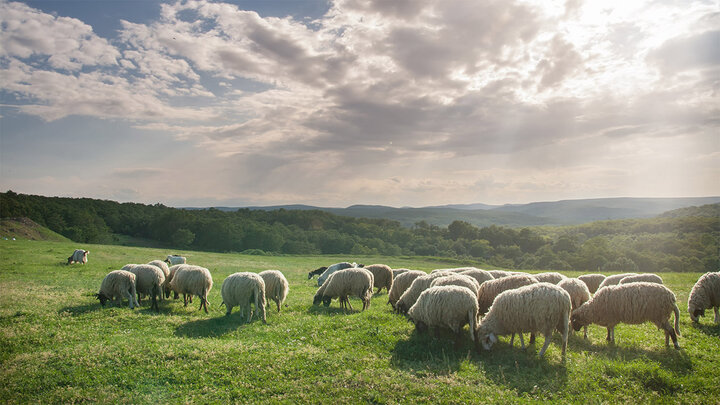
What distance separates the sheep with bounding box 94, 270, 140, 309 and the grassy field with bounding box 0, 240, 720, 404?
5.41 feet

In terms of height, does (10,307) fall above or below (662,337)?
above

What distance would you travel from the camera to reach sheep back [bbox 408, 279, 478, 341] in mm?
10367

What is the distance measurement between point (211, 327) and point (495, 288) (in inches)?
399

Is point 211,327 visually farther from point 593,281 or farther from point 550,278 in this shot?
point 593,281

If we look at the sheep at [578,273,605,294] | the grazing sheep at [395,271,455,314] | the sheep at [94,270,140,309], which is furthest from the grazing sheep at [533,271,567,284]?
the sheep at [94,270,140,309]

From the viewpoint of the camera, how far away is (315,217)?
114 m

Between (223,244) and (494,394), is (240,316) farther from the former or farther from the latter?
(223,244)

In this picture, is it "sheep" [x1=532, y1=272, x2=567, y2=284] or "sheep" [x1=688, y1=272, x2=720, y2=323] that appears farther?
"sheep" [x1=532, y1=272, x2=567, y2=284]

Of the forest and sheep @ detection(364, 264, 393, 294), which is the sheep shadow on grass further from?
the forest

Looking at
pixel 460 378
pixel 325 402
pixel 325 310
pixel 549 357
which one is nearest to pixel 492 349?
pixel 549 357

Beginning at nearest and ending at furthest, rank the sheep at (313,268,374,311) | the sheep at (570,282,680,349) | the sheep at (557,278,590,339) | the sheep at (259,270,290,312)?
the sheep at (570,282,680,349) → the sheep at (557,278,590,339) → the sheep at (259,270,290,312) → the sheep at (313,268,374,311)

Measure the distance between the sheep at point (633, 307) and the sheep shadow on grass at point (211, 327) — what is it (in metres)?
11.5

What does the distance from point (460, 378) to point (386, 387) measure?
174 cm

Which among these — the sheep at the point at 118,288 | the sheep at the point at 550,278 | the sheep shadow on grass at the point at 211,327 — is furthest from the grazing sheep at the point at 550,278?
the sheep at the point at 118,288
